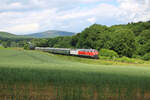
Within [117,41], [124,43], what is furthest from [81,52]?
[124,43]

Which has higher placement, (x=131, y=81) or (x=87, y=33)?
(x=87, y=33)

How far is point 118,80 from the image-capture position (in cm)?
1534

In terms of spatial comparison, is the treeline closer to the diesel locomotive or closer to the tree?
the tree

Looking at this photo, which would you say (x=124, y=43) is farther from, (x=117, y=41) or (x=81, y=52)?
(x=81, y=52)

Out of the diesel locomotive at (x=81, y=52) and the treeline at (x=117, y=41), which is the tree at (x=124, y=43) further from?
the diesel locomotive at (x=81, y=52)

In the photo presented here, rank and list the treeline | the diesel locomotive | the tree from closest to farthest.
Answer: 1. the diesel locomotive
2. the tree
3. the treeline

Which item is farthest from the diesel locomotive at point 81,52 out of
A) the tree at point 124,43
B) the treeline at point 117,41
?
the tree at point 124,43

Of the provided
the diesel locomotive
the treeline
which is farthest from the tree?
the diesel locomotive

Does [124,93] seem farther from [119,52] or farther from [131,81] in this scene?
[119,52]

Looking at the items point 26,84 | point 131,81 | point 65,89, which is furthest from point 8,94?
point 131,81

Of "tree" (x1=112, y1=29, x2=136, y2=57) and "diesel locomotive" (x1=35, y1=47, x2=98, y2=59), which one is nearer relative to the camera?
"diesel locomotive" (x1=35, y1=47, x2=98, y2=59)

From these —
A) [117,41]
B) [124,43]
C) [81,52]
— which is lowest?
[81,52]

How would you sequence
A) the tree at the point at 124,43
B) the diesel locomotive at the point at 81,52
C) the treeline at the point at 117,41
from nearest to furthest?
the diesel locomotive at the point at 81,52, the tree at the point at 124,43, the treeline at the point at 117,41

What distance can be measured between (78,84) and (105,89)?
1676 millimetres
